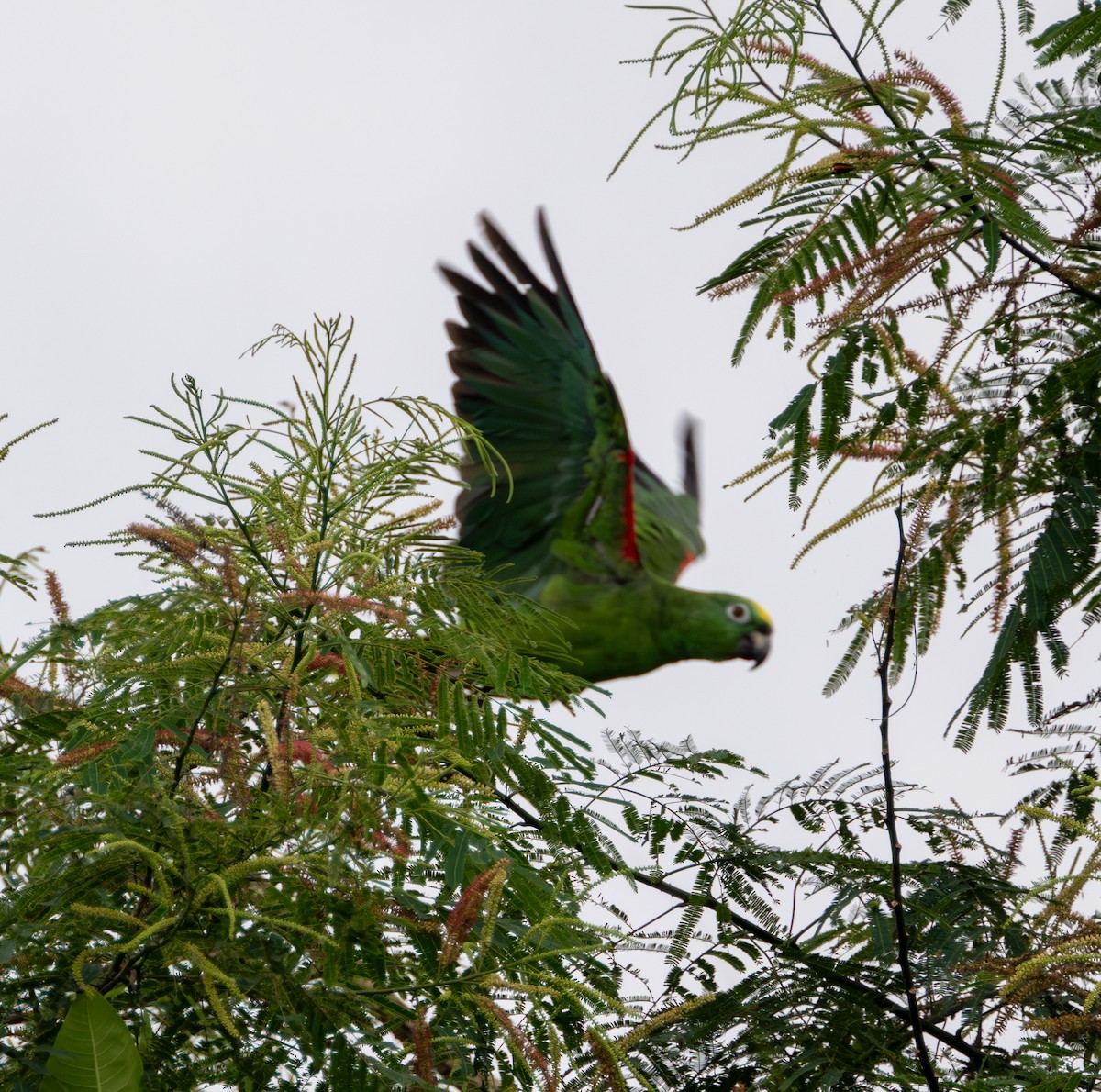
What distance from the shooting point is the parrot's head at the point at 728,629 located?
5.55 meters

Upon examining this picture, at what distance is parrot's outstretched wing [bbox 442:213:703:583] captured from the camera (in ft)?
14.8

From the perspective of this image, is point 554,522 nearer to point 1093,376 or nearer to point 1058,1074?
point 1093,376

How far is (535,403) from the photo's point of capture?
453 cm

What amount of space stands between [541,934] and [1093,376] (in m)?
1.58

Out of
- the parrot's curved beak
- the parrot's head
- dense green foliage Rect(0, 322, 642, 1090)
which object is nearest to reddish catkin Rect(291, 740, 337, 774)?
dense green foliage Rect(0, 322, 642, 1090)

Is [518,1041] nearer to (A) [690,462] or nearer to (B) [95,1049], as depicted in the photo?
(B) [95,1049]

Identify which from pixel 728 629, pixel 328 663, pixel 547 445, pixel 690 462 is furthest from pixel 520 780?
pixel 690 462

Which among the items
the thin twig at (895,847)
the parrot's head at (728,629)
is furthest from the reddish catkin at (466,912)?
the parrot's head at (728,629)

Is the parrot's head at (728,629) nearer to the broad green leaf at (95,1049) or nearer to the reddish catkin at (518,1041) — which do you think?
the reddish catkin at (518,1041)

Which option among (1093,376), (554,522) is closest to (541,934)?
(1093,376)

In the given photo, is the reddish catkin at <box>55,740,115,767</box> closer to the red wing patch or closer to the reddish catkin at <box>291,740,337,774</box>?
the reddish catkin at <box>291,740,337,774</box>

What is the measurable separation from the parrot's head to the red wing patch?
0.61 meters

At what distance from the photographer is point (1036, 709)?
7.84 feet

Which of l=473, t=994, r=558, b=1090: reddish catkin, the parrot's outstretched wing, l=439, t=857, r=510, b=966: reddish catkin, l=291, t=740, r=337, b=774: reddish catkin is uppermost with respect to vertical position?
the parrot's outstretched wing
